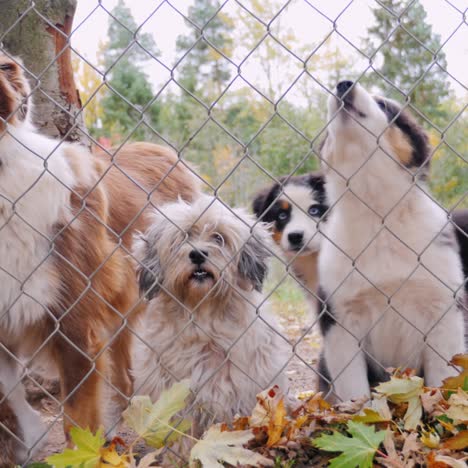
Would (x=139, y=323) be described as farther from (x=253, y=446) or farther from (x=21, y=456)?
(x=253, y=446)

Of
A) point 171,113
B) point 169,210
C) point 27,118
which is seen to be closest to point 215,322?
point 169,210

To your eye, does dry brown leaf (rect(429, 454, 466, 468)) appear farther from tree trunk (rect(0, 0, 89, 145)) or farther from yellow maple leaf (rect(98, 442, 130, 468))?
tree trunk (rect(0, 0, 89, 145))

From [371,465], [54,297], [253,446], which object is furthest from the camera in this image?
[54,297]

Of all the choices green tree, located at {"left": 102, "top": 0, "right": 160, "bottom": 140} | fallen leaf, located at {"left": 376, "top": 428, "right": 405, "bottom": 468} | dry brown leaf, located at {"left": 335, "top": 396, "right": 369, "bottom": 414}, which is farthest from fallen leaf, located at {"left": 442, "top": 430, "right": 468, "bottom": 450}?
green tree, located at {"left": 102, "top": 0, "right": 160, "bottom": 140}

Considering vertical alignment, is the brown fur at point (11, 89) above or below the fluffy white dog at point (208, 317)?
above

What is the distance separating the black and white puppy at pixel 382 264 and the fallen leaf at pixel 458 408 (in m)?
0.56

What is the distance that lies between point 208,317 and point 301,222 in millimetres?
1309

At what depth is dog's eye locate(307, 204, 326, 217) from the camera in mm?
4395

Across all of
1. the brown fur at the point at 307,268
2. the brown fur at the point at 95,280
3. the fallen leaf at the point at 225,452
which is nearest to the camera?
the fallen leaf at the point at 225,452

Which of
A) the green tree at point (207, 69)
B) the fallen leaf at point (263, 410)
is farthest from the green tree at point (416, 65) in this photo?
the fallen leaf at point (263, 410)

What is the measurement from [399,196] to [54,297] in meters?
1.59

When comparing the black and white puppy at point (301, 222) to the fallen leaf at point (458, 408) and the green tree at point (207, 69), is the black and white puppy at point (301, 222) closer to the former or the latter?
the fallen leaf at point (458, 408)

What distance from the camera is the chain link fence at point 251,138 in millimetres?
2367

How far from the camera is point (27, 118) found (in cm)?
296
